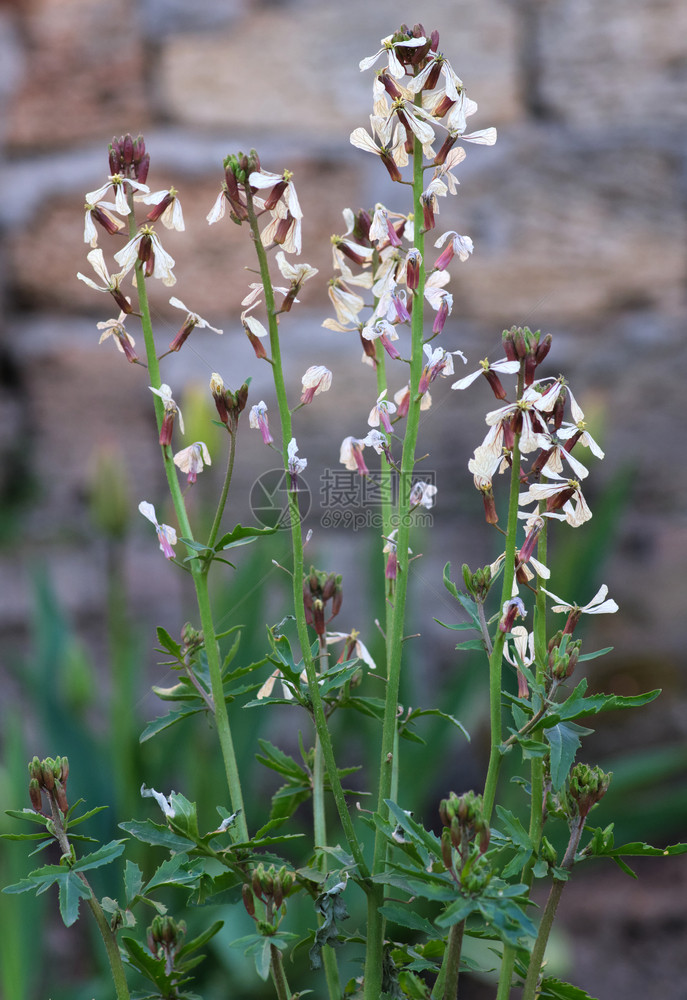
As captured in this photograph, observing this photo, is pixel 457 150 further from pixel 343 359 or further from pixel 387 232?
pixel 343 359

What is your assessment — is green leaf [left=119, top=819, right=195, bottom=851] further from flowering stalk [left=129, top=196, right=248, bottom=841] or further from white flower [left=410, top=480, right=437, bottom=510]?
white flower [left=410, top=480, right=437, bottom=510]

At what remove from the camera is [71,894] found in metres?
0.28

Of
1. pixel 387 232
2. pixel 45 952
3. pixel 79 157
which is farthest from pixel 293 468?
pixel 79 157

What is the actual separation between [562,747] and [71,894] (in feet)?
0.53

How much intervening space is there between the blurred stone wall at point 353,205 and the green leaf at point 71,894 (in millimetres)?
843

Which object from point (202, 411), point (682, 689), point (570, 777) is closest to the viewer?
point (570, 777)

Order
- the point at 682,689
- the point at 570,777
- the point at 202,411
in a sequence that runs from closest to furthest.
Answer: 1. the point at 570,777
2. the point at 202,411
3. the point at 682,689

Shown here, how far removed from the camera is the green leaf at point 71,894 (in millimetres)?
278

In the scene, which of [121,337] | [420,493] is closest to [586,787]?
[420,493]

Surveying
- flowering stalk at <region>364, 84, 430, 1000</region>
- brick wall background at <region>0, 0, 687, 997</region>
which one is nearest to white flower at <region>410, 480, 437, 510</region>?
flowering stalk at <region>364, 84, 430, 1000</region>

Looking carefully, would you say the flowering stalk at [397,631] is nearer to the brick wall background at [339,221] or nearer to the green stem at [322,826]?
the green stem at [322,826]

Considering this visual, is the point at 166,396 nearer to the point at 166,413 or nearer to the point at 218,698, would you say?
the point at 166,413

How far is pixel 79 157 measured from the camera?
115 cm

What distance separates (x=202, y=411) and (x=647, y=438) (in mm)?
595
